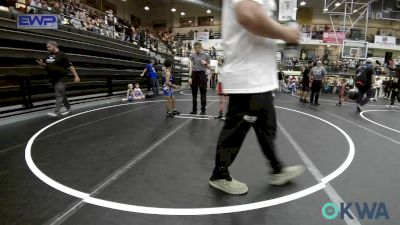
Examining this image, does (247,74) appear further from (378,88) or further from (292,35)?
(378,88)

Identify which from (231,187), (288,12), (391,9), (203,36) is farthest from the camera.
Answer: (203,36)

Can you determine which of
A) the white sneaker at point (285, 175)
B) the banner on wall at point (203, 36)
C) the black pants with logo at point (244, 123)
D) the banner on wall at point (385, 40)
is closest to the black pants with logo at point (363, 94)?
the white sneaker at point (285, 175)

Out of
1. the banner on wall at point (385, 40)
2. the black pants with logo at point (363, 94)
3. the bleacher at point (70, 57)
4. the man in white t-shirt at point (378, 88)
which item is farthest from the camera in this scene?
the banner on wall at point (385, 40)

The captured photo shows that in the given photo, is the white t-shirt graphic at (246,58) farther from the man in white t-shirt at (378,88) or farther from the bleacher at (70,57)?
the man in white t-shirt at (378,88)

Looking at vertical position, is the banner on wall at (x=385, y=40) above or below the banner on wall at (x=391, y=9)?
below

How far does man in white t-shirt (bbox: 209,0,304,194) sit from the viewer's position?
7.39ft

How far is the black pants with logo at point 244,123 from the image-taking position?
2.44 meters

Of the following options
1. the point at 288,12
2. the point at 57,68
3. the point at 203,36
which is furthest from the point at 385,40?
the point at 57,68

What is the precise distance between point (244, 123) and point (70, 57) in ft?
27.4

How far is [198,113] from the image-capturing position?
299 inches

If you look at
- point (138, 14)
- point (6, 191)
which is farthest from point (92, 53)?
point (138, 14)

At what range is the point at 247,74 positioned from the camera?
2.38 metres

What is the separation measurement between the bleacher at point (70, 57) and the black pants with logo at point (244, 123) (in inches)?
235

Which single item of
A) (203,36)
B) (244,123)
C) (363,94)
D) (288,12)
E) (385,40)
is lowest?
(363,94)
